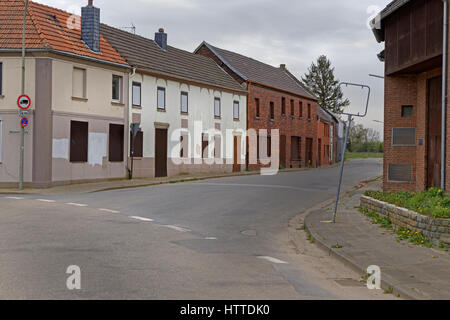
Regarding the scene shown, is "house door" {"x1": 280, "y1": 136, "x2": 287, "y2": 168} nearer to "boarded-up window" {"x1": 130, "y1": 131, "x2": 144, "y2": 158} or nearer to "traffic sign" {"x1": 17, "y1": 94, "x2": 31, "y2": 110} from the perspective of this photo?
"boarded-up window" {"x1": 130, "y1": 131, "x2": 144, "y2": 158}

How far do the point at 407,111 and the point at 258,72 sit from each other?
2791 cm

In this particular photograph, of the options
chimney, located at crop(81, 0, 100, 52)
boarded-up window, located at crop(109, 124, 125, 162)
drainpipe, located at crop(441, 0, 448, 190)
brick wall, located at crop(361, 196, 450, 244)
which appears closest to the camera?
brick wall, located at crop(361, 196, 450, 244)

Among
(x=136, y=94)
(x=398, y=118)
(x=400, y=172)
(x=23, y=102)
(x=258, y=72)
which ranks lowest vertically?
(x=400, y=172)

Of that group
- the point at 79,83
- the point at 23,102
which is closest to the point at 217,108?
the point at 79,83

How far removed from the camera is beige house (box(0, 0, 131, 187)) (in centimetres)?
2183

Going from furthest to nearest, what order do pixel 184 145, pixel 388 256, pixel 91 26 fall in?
pixel 184 145 → pixel 91 26 → pixel 388 256

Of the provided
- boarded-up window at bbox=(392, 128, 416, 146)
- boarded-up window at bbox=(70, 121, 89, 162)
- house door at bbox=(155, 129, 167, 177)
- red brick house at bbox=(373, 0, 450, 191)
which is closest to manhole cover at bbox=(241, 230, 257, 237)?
red brick house at bbox=(373, 0, 450, 191)

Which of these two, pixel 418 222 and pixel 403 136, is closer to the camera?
pixel 418 222

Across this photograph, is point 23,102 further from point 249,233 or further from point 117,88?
point 249,233

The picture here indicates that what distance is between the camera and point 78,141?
77.6 feet

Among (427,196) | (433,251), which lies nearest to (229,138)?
(427,196)

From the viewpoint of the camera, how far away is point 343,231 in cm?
1076

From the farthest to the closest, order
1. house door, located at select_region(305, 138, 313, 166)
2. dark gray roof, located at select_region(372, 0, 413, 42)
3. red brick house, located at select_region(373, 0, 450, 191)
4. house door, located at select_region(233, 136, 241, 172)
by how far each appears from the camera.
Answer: house door, located at select_region(305, 138, 313, 166), house door, located at select_region(233, 136, 241, 172), dark gray roof, located at select_region(372, 0, 413, 42), red brick house, located at select_region(373, 0, 450, 191)

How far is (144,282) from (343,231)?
570cm
